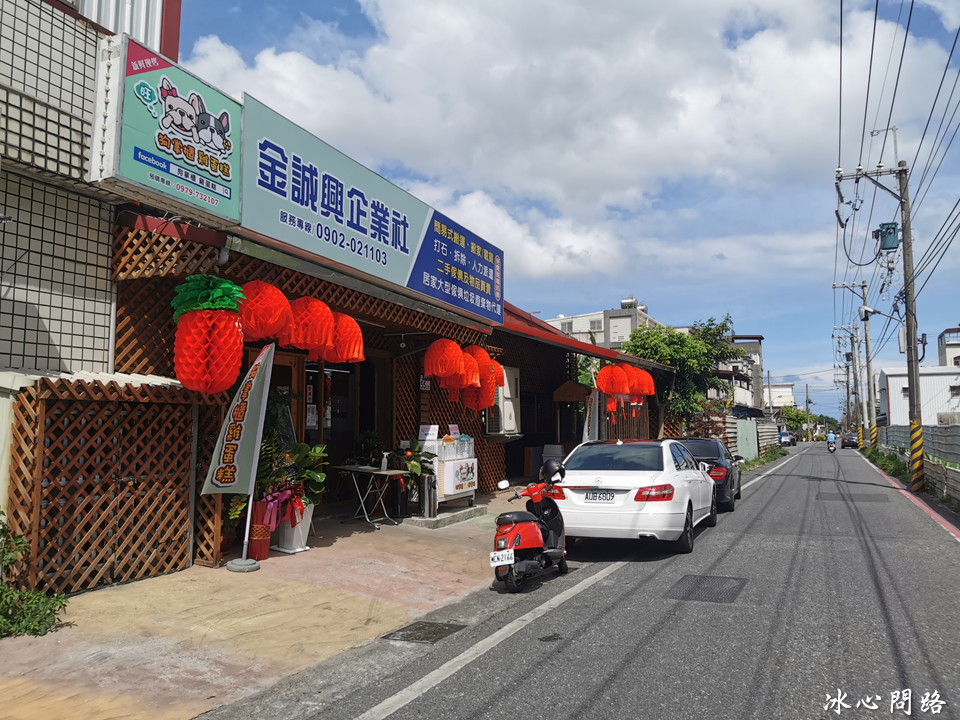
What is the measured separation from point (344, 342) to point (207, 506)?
8.04 ft

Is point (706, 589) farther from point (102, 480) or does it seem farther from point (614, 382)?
point (614, 382)

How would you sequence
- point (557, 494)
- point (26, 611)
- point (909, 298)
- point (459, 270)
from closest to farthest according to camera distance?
point (26, 611) → point (557, 494) → point (459, 270) → point (909, 298)

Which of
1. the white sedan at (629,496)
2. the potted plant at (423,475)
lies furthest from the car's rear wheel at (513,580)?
the potted plant at (423,475)

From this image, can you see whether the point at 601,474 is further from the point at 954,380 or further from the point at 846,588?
the point at 954,380

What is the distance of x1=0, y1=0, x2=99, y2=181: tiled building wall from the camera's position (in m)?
6.31

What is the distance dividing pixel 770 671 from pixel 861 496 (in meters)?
14.4

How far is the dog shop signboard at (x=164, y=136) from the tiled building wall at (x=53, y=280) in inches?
36.8

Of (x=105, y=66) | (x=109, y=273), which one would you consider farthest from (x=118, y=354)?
(x=105, y=66)

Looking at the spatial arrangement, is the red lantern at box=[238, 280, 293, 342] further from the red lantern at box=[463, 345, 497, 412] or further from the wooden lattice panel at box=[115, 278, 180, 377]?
the red lantern at box=[463, 345, 497, 412]

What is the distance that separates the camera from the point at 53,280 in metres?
6.61

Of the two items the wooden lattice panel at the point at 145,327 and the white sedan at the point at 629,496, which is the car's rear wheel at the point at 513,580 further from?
the wooden lattice panel at the point at 145,327

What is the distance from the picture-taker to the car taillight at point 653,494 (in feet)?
27.3

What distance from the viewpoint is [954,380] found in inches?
1935

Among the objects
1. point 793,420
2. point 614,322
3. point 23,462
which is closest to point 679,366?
point 23,462
